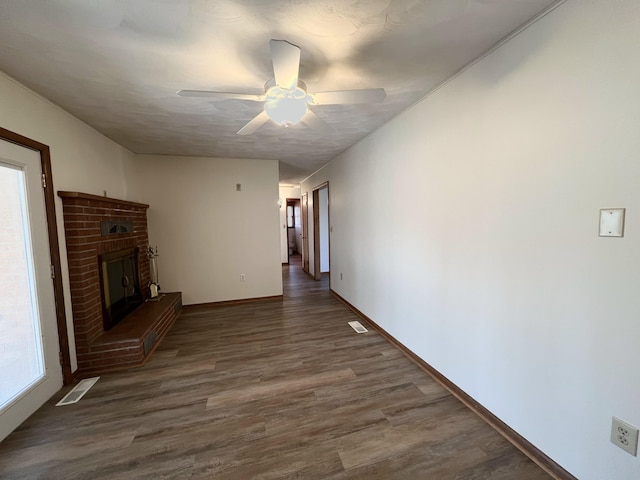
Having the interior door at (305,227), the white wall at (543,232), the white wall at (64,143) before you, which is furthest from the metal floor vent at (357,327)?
the interior door at (305,227)

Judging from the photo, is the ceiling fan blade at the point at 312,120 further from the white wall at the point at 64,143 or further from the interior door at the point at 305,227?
the interior door at the point at 305,227

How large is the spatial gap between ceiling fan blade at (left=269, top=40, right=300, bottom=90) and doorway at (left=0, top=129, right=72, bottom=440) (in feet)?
6.21

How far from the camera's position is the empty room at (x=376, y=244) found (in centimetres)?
121

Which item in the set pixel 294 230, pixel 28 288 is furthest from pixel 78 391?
pixel 294 230

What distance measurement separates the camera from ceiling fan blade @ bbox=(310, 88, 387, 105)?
1494 millimetres

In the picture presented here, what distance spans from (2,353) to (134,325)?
3.46ft

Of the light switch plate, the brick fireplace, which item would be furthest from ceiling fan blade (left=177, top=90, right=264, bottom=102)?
the light switch plate

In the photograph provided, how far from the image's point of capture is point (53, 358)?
6.82 ft

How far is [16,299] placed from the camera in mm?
1812

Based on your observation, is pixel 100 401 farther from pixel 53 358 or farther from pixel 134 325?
pixel 134 325

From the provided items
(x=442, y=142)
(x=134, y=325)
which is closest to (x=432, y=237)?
(x=442, y=142)

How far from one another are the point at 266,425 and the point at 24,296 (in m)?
1.97

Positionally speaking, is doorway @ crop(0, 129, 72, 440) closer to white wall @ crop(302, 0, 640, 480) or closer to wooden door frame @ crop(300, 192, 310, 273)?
white wall @ crop(302, 0, 640, 480)

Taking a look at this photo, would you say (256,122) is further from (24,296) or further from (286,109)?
(24,296)
